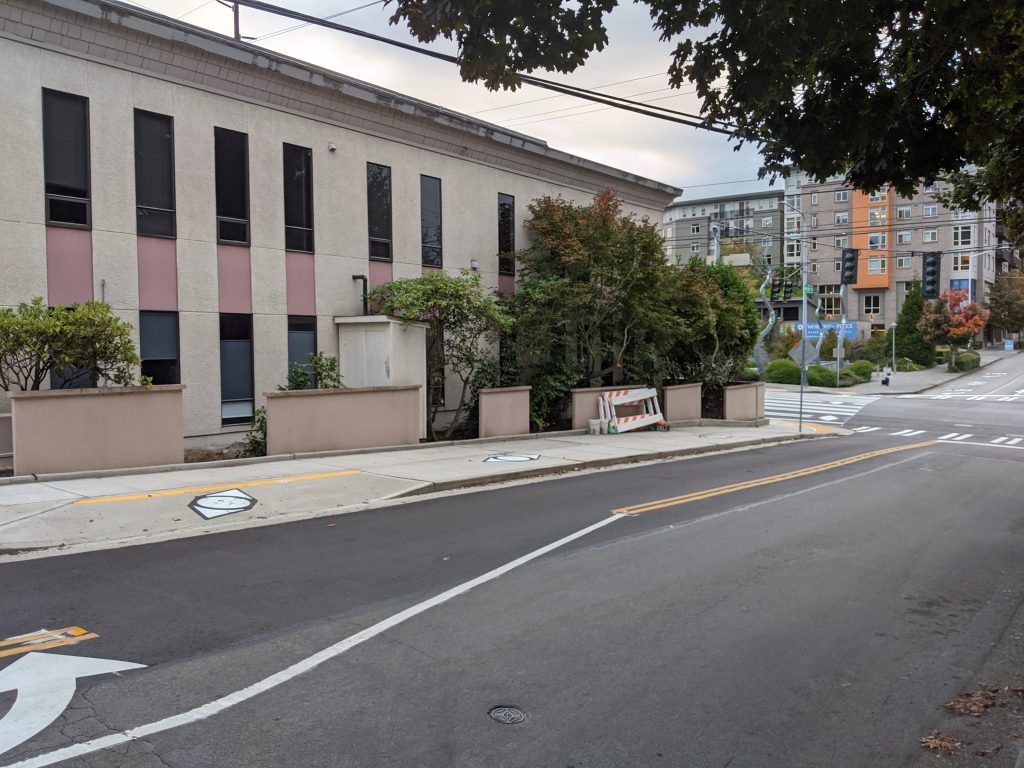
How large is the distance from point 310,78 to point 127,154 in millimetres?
4419

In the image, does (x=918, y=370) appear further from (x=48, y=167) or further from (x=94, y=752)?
(x=94, y=752)

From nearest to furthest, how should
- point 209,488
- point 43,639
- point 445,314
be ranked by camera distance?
point 43,639
point 209,488
point 445,314

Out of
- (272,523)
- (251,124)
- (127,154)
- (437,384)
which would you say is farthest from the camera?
(437,384)

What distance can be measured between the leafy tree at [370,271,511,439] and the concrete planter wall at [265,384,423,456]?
5.85 feet

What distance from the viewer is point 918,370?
6000 cm

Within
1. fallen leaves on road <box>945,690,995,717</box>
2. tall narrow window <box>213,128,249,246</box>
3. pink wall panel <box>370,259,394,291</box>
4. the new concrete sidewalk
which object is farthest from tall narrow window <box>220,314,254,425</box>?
fallen leaves on road <box>945,690,995,717</box>

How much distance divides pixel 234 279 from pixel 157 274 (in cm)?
159

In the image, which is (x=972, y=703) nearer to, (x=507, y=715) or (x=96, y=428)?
(x=507, y=715)

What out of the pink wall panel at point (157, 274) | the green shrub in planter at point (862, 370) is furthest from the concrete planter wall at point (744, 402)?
the green shrub in planter at point (862, 370)

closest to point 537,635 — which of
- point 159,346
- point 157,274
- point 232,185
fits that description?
point 159,346

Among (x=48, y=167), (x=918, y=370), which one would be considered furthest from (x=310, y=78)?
(x=918, y=370)

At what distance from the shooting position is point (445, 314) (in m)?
17.6

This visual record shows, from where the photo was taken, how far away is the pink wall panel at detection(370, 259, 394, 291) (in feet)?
60.9

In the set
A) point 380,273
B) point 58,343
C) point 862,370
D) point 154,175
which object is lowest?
point 862,370
